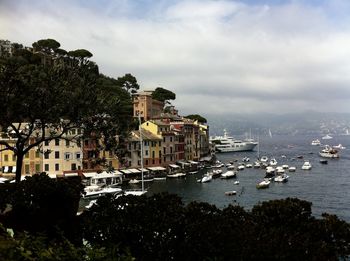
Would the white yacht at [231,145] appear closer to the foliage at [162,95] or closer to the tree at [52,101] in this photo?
the foliage at [162,95]

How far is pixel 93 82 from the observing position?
1784 cm

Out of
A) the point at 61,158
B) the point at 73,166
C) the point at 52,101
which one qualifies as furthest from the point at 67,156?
the point at 52,101

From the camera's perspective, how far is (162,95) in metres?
127

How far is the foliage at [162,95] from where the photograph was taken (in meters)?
126

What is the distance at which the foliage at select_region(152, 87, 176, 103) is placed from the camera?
4944 inches

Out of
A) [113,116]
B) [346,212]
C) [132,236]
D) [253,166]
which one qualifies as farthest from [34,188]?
[253,166]

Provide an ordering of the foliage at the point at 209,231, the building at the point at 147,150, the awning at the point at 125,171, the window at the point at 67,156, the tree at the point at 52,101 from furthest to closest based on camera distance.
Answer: the building at the point at 147,150 → the awning at the point at 125,171 → the window at the point at 67,156 → the tree at the point at 52,101 → the foliage at the point at 209,231

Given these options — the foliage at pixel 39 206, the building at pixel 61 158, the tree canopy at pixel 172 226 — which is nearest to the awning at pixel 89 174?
the building at pixel 61 158

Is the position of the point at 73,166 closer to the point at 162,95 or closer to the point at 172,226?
the point at 172,226

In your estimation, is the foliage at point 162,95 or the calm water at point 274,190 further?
the foliage at point 162,95

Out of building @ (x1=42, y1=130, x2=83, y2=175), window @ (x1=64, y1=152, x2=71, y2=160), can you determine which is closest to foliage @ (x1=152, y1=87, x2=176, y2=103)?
building @ (x1=42, y1=130, x2=83, y2=175)

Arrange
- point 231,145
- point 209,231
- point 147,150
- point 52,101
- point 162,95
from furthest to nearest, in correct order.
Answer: point 231,145, point 162,95, point 147,150, point 52,101, point 209,231

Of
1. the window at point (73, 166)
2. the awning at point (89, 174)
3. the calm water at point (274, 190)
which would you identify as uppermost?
the window at point (73, 166)

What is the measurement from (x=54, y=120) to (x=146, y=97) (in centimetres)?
8695
